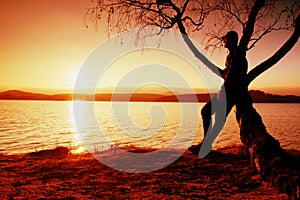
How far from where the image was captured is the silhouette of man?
25.3 ft

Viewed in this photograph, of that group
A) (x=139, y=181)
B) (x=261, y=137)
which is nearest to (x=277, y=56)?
(x=261, y=137)

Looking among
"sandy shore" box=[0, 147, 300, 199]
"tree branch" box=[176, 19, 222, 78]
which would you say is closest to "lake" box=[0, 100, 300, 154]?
"sandy shore" box=[0, 147, 300, 199]

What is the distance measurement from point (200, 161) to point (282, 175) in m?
2.93

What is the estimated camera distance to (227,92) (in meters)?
7.71

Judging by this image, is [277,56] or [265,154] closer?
[265,154]

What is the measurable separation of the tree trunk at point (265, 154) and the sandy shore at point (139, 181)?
0.23m

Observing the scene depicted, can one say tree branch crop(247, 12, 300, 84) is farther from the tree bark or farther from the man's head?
the man's head

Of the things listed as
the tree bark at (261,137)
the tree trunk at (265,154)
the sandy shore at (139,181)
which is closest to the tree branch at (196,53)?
the tree bark at (261,137)

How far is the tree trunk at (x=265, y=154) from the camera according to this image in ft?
14.7

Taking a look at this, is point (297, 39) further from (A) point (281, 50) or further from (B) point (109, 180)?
(B) point (109, 180)

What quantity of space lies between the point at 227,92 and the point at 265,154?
2526 millimetres

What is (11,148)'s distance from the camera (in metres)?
17.7

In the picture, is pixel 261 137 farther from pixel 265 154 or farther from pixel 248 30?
pixel 248 30

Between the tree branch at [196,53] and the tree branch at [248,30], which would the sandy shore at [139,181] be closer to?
the tree branch at [196,53]
